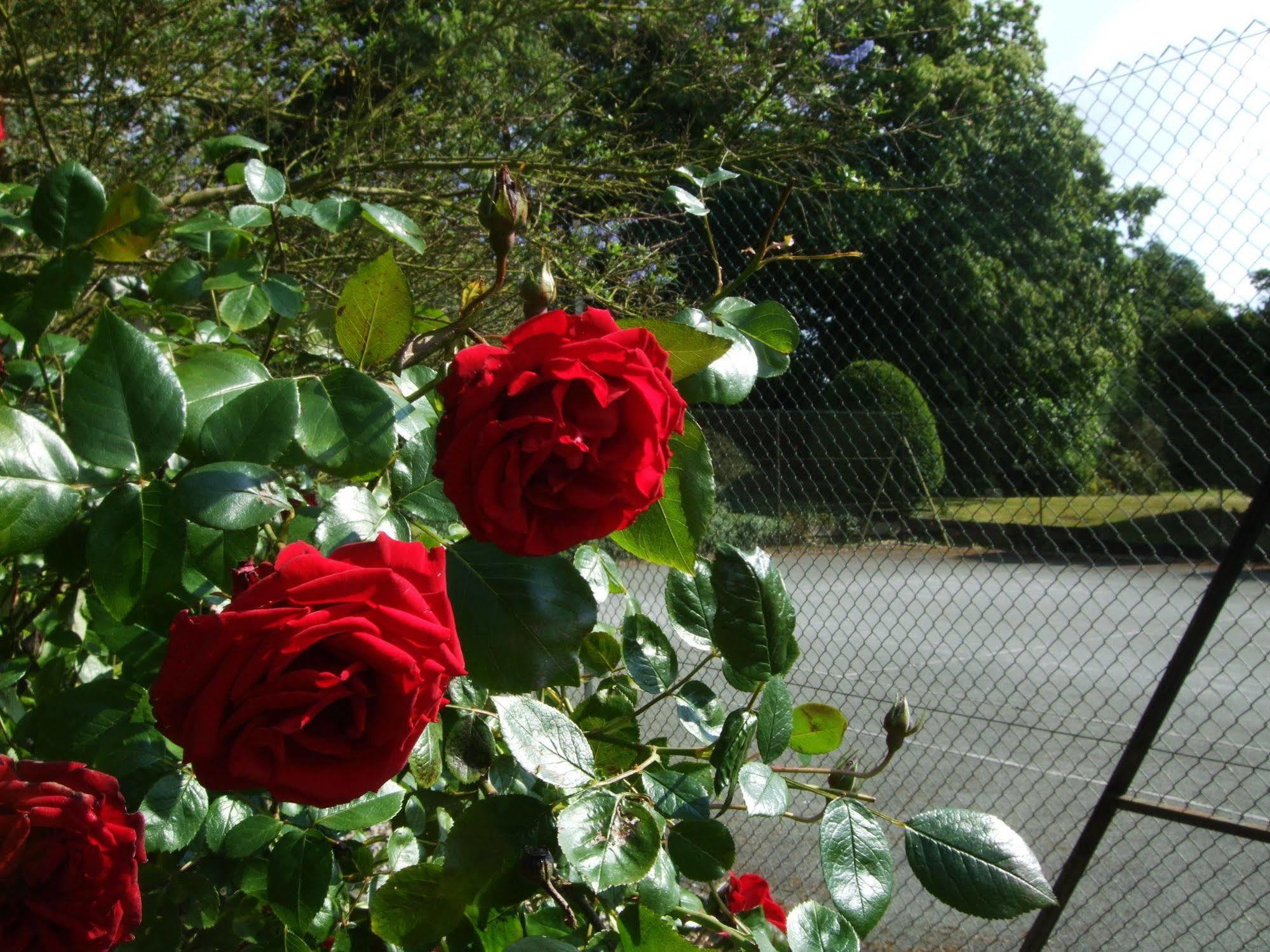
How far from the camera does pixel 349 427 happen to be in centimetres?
40

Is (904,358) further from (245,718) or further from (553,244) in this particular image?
(245,718)

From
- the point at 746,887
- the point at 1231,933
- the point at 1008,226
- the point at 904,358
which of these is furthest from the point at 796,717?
the point at 904,358

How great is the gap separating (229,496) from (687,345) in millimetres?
196

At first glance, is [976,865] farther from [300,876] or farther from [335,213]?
[335,213]

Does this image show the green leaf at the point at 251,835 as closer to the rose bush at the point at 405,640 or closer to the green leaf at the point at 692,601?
the rose bush at the point at 405,640

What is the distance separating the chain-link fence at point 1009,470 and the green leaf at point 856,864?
239cm

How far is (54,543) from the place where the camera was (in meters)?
0.46

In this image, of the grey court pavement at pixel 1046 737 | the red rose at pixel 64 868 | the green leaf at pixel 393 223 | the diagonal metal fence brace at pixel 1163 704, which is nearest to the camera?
the red rose at pixel 64 868

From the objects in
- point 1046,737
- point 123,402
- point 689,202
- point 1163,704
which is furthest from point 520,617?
point 1046,737

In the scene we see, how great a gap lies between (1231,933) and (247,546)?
2.80 meters

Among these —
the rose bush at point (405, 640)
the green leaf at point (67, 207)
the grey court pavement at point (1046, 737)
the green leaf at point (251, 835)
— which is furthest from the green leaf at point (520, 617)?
the grey court pavement at point (1046, 737)

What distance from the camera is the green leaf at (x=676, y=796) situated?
45 centimetres

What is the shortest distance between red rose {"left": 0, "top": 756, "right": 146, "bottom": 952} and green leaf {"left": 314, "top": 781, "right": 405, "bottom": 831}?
0.13 m

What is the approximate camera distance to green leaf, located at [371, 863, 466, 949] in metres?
0.43
